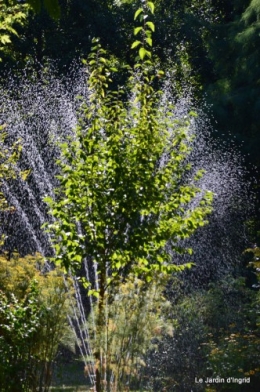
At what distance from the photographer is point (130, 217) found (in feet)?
19.0

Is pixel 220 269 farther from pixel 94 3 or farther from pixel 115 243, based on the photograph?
pixel 115 243

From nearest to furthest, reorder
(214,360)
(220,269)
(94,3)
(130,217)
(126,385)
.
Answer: (130,217) < (126,385) < (214,360) < (220,269) < (94,3)

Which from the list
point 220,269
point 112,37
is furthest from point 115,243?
point 112,37

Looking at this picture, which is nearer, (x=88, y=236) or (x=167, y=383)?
(x=88, y=236)

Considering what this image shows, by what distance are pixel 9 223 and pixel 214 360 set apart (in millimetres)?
7827

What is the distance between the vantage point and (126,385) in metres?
6.25

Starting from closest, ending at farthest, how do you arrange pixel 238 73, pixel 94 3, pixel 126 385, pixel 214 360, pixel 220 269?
pixel 126 385, pixel 214 360, pixel 220 269, pixel 238 73, pixel 94 3

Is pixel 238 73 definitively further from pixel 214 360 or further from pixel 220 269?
pixel 214 360

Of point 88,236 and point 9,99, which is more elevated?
point 9,99

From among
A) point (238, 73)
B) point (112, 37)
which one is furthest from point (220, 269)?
point (112, 37)

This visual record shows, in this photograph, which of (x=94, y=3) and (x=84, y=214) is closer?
(x=84, y=214)

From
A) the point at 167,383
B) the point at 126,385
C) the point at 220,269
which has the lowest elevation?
the point at 126,385

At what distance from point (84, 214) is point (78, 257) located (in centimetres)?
35

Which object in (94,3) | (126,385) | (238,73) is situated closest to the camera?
(126,385)
